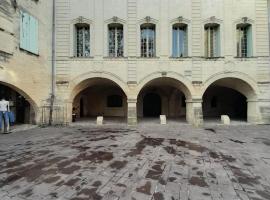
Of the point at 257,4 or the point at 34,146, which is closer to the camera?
the point at 34,146

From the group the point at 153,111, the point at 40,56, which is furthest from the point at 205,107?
the point at 40,56

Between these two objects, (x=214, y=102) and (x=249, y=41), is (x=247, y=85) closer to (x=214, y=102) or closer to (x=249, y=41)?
(x=249, y=41)

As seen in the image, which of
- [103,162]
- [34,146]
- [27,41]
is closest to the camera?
[103,162]

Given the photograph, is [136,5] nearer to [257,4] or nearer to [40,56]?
[40,56]

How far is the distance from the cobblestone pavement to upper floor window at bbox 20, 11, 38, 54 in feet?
19.9

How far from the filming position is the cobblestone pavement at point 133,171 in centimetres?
359

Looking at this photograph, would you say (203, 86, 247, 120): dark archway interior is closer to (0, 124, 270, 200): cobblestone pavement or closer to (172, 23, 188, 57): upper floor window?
(172, 23, 188, 57): upper floor window

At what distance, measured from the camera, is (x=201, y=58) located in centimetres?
1312

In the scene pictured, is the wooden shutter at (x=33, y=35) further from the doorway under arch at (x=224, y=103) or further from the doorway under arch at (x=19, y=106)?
the doorway under arch at (x=224, y=103)

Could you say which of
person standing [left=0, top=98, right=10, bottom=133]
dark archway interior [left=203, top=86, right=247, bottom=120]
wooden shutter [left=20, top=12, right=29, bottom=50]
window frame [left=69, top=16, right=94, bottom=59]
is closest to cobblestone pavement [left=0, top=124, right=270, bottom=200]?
person standing [left=0, top=98, right=10, bottom=133]

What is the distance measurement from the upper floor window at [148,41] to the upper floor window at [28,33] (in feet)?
21.4

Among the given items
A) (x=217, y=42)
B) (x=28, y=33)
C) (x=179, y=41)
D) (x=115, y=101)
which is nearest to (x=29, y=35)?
(x=28, y=33)

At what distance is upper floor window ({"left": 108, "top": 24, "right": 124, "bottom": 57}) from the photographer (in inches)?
531

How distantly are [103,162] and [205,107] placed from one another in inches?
657
